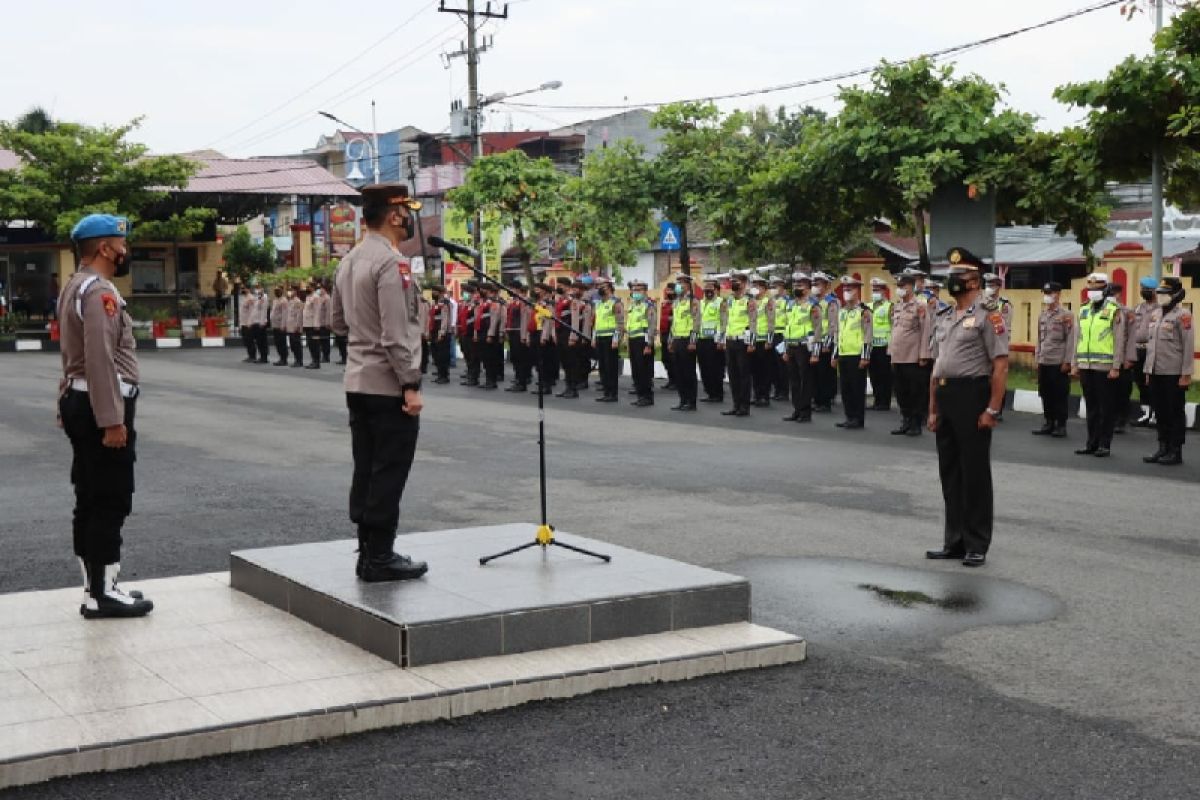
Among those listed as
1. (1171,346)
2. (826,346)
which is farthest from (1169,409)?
(826,346)

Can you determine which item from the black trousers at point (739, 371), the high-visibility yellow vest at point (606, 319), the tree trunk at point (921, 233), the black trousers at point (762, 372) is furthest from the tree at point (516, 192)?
the black trousers at point (739, 371)

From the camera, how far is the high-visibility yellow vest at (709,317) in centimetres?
2181

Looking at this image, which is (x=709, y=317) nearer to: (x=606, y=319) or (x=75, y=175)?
(x=606, y=319)

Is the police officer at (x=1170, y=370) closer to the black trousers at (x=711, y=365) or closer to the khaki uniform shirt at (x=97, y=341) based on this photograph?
the black trousers at (x=711, y=365)

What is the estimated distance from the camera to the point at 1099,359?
15.3 metres

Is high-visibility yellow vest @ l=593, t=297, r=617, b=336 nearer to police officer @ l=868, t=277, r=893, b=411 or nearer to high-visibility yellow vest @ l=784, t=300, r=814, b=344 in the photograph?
high-visibility yellow vest @ l=784, t=300, r=814, b=344

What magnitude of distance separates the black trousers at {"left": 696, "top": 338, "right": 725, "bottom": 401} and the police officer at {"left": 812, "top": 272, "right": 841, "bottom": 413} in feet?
5.46

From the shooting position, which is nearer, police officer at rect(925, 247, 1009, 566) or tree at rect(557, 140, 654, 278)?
police officer at rect(925, 247, 1009, 566)

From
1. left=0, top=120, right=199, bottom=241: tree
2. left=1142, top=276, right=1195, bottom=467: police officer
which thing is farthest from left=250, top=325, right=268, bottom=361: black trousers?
left=1142, top=276, right=1195, bottom=467: police officer

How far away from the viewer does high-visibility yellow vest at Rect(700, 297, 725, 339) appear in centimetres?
2181

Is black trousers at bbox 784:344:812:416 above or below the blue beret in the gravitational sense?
below

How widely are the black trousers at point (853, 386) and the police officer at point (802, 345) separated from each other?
53 centimetres

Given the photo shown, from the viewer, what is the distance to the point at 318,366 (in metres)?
31.3

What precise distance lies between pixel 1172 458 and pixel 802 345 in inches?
248
